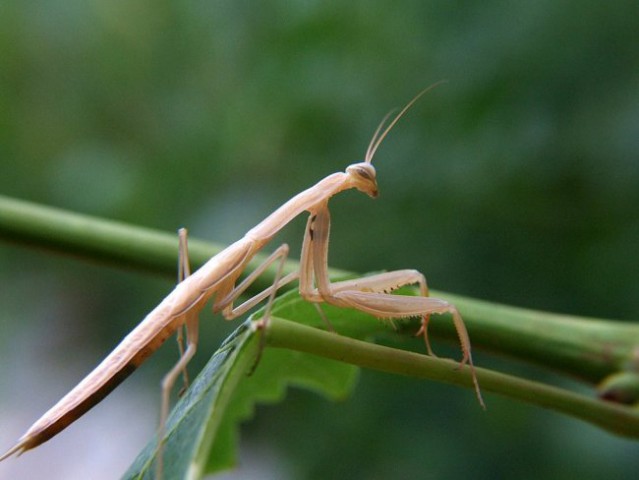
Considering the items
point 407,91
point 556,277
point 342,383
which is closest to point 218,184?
point 407,91

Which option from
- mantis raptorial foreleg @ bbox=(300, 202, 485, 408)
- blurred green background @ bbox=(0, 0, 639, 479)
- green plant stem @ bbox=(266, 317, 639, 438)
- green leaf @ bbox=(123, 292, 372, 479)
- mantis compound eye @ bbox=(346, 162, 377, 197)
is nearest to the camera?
green leaf @ bbox=(123, 292, 372, 479)

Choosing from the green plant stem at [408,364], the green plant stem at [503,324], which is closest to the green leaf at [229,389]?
the green plant stem at [408,364]

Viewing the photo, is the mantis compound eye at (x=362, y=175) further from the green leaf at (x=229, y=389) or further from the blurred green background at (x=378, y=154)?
the blurred green background at (x=378, y=154)

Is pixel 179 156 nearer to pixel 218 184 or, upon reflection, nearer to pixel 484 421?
pixel 218 184

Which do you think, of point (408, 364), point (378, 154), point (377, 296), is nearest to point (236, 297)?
point (377, 296)

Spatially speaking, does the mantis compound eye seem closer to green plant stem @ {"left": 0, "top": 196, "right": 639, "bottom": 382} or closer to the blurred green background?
green plant stem @ {"left": 0, "top": 196, "right": 639, "bottom": 382}

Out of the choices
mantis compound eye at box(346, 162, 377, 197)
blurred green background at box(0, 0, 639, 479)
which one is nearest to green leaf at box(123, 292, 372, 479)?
mantis compound eye at box(346, 162, 377, 197)
